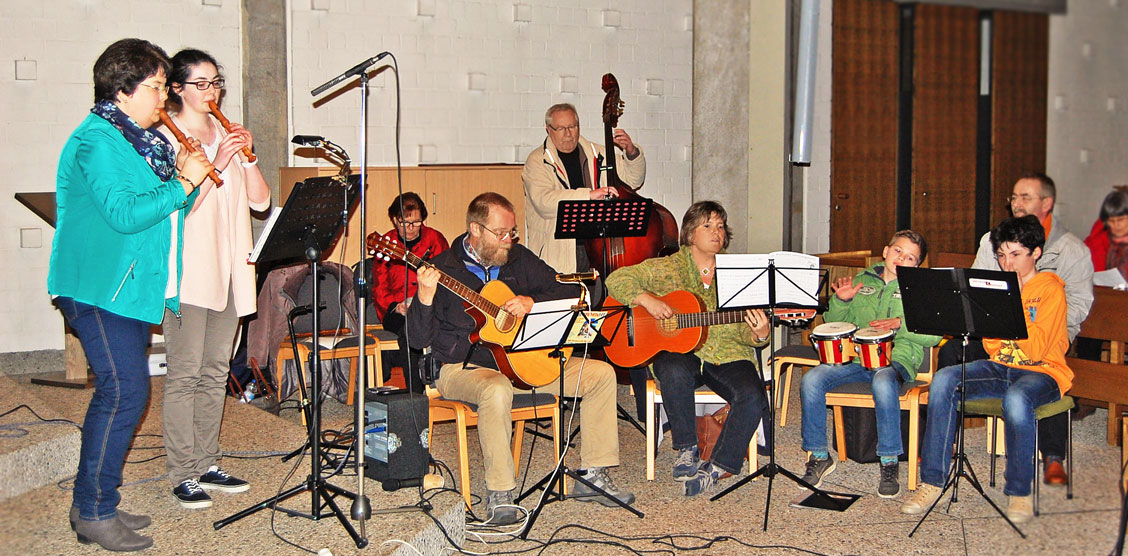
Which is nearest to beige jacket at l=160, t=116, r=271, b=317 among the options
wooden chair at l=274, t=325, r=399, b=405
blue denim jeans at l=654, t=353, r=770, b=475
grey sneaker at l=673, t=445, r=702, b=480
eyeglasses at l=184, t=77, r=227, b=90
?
eyeglasses at l=184, t=77, r=227, b=90

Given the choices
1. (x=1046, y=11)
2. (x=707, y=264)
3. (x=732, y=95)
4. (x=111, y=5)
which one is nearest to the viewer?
(x=1046, y=11)

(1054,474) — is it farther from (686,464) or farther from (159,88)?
(159,88)

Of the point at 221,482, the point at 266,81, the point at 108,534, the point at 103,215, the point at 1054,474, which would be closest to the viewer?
the point at 1054,474

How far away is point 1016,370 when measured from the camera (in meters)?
4.08

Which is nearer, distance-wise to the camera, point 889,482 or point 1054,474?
point 1054,474

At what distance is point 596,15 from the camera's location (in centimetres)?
744

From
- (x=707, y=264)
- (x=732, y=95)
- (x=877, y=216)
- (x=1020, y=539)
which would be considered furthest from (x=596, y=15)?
(x=1020, y=539)

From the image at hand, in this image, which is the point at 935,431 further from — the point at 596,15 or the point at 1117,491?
the point at 596,15

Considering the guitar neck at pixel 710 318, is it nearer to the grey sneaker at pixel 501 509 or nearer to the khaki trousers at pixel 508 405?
the khaki trousers at pixel 508 405

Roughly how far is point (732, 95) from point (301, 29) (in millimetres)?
3023

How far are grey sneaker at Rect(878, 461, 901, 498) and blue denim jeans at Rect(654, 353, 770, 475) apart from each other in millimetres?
557

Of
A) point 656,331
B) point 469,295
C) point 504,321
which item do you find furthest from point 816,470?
point 469,295

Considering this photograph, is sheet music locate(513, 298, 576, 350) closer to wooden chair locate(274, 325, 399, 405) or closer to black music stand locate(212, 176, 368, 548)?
black music stand locate(212, 176, 368, 548)

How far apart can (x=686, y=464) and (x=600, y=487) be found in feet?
1.40
